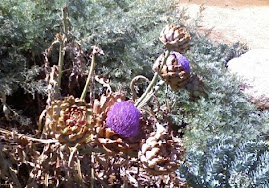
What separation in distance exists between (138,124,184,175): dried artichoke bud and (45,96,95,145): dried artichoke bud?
0.12m

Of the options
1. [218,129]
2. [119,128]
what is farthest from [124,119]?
[218,129]

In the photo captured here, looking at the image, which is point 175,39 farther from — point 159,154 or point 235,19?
point 235,19

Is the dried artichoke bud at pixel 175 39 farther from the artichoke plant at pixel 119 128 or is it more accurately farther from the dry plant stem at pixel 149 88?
the artichoke plant at pixel 119 128

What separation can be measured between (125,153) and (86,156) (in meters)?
0.41

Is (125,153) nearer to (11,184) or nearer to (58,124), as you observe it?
(58,124)

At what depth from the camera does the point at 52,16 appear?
7.26ft

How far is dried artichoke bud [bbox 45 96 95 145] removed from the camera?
882 mm

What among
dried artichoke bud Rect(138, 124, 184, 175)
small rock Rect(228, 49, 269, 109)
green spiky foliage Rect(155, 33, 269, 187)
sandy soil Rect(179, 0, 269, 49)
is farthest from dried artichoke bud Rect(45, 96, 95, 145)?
sandy soil Rect(179, 0, 269, 49)

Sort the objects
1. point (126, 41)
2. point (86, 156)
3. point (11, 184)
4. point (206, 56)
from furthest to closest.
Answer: point (206, 56) < point (126, 41) < point (86, 156) < point (11, 184)

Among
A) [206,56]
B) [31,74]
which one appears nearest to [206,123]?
[206,56]

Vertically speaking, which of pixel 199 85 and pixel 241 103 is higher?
pixel 199 85

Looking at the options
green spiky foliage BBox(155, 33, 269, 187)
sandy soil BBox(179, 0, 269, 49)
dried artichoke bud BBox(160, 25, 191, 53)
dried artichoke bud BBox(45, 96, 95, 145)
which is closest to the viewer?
dried artichoke bud BBox(45, 96, 95, 145)

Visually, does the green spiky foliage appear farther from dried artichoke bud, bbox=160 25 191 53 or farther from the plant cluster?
dried artichoke bud, bbox=160 25 191 53

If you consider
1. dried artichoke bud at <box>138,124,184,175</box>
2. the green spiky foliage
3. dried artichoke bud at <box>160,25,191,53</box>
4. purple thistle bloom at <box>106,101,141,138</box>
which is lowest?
the green spiky foliage
